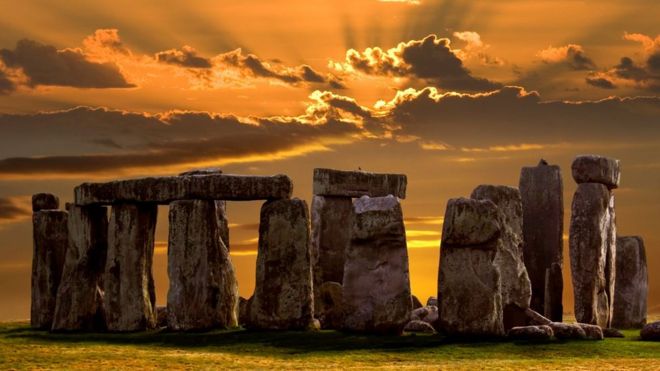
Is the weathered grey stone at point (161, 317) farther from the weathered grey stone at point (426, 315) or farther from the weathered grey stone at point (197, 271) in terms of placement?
the weathered grey stone at point (426, 315)

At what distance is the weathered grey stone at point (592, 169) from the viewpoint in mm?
27609

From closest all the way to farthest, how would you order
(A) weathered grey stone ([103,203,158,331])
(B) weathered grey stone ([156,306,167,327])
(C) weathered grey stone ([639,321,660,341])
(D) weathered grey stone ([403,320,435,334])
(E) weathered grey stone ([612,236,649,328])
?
(C) weathered grey stone ([639,321,660,341]) → (D) weathered grey stone ([403,320,435,334]) → (A) weathered grey stone ([103,203,158,331]) → (B) weathered grey stone ([156,306,167,327]) → (E) weathered grey stone ([612,236,649,328])

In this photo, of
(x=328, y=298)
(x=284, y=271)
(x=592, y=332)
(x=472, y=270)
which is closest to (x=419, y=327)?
(x=472, y=270)

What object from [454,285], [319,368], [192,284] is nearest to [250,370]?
[319,368]

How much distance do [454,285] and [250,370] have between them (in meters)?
4.94

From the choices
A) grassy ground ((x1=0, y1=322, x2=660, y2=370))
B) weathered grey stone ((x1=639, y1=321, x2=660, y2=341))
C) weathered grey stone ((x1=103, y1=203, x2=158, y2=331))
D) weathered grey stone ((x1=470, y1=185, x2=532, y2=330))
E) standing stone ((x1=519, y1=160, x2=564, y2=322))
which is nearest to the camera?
grassy ground ((x1=0, y1=322, x2=660, y2=370))

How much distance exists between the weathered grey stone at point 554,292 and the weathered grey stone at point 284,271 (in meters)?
5.66

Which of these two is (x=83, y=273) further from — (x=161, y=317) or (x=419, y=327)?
(x=419, y=327)

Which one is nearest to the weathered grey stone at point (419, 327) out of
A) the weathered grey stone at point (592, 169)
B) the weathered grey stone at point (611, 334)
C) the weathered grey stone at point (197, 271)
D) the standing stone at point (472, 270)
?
the standing stone at point (472, 270)

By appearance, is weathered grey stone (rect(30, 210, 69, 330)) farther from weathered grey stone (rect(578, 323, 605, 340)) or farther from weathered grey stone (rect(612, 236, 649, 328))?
weathered grey stone (rect(612, 236, 649, 328))

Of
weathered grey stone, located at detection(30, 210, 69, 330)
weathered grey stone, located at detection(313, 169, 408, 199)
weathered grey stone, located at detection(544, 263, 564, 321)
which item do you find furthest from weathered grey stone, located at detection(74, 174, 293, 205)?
weathered grey stone, located at detection(544, 263, 564, 321)

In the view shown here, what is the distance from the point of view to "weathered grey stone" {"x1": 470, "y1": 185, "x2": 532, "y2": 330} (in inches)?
988

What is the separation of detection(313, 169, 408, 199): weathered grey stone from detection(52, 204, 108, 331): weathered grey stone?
5275mm

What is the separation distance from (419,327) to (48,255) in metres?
9.03
